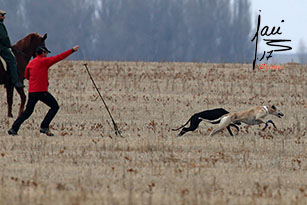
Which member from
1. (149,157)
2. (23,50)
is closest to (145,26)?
(23,50)

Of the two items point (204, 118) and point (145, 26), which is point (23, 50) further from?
point (145, 26)

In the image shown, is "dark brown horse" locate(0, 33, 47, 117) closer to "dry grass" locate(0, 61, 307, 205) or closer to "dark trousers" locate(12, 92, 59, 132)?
"dry grass" locate(0, 61, 307, 205)

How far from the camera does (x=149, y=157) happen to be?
12266 mm

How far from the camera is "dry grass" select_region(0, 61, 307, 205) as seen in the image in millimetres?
8992

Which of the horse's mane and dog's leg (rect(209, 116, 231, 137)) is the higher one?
the horse's mane

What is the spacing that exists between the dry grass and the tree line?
71451mm

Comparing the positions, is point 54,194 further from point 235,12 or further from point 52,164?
point 235,12

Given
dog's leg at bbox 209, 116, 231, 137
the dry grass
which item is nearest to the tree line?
the dry grass

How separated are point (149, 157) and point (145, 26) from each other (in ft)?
286

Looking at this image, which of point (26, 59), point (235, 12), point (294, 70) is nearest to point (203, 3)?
point (235, 12)

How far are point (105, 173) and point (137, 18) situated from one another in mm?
88975

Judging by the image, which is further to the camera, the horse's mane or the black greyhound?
the horse's mane

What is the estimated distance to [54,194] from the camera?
872 centimetres

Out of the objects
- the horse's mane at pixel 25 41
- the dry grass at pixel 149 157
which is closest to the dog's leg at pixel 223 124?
the dry grass at pixel 149 157
